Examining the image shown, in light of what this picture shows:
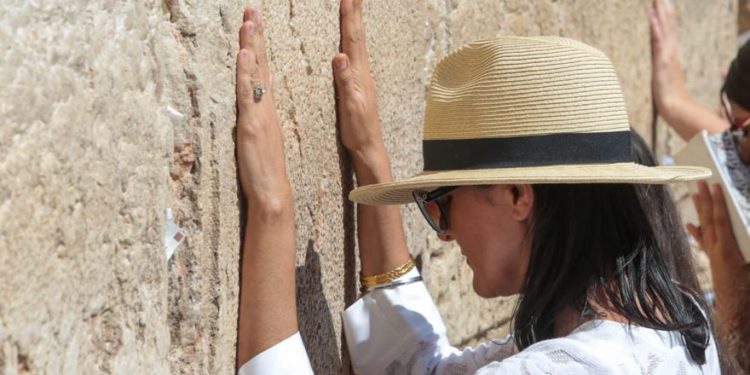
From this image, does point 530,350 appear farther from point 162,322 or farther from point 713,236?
point 713,236

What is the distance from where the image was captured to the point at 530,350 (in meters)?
1.58

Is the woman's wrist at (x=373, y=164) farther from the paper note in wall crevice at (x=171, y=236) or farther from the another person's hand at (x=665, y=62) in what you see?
the another person's hand at (x=665, y=62)

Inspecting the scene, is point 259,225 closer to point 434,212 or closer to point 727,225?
point 434,212

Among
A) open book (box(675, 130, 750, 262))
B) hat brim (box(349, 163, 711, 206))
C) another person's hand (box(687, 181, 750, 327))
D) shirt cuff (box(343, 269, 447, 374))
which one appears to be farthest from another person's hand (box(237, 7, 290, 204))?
open book (box(675, 130, 750, 262))

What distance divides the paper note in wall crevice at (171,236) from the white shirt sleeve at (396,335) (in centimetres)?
54

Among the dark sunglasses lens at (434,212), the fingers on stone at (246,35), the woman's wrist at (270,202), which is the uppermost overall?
the fingers on stone at (246,35)

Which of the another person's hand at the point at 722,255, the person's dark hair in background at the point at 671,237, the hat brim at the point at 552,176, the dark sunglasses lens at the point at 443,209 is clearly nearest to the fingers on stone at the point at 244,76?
the hat brim at the point at 552,176

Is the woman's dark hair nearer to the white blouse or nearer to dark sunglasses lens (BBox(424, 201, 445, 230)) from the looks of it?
the white blouse

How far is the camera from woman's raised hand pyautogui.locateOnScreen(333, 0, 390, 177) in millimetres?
2008

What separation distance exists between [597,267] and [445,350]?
1.41ft

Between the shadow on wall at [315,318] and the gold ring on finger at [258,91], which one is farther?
the shadow on wall at [315,318]

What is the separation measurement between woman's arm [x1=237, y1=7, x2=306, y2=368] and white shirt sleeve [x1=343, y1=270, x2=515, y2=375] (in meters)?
0.34

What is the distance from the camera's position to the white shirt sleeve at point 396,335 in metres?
2.00

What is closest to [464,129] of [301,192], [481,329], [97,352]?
[301,192]
